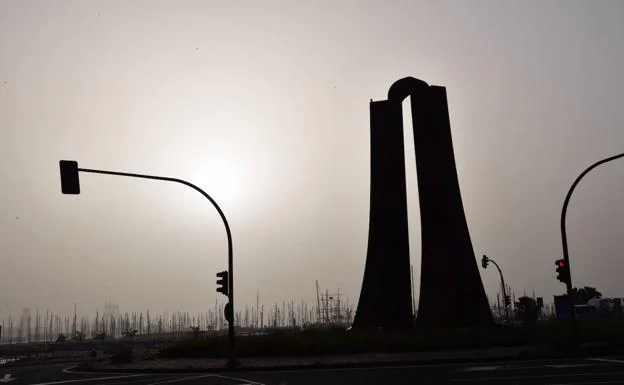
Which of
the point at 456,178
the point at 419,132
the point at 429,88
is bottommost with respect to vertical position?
the point at 456,178

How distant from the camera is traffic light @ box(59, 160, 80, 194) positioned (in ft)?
54.9

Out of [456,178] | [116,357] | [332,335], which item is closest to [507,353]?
[332,335]

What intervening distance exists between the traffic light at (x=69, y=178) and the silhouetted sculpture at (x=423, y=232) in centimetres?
1604

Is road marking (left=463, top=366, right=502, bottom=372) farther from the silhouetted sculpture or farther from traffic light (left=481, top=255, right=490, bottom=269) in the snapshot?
traffic light (left=481, top=255, right=490, bottom=269)

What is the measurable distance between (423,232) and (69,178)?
673 inches

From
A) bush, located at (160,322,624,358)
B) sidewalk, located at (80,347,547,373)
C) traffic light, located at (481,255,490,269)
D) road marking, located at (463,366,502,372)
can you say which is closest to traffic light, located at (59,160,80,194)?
sidewalk, located at (80,347,547,373)

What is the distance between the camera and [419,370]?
15.8 metres

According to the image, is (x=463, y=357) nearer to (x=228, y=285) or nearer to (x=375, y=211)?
(x=228, y=285)

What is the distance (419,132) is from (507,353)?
13.5 meters

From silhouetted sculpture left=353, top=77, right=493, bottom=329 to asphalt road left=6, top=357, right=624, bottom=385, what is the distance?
10402mm

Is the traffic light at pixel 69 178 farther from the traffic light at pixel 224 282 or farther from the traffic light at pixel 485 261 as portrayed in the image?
the traffic light at pixel 485 261

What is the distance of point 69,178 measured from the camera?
55.1ft

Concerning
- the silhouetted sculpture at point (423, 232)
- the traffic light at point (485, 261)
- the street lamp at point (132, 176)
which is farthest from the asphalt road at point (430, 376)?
the traffic light at point (485, 261)

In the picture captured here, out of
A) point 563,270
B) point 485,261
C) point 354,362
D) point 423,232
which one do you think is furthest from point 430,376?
point 485,261
